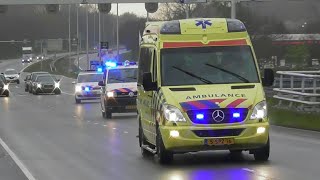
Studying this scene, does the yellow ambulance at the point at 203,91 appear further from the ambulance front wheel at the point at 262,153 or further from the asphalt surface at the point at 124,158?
the asphalt surface at the point at 124,158

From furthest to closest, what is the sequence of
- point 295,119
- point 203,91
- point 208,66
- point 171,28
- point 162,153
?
1. point 295,119
2. point 171,28
3. point 208,66
4. point 162,153
5. point 203,91

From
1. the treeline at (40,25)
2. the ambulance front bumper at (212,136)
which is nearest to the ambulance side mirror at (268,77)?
the ambulance front bumper at (212,136)

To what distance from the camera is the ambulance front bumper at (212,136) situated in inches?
497

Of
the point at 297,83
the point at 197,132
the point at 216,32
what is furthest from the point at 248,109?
the point at 297,83

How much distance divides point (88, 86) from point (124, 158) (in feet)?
91.7

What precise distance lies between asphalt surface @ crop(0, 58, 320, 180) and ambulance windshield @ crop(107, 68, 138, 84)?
4752 millimetres

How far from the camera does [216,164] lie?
1321cm

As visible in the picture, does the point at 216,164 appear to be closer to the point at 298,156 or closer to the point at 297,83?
the point at 298,156

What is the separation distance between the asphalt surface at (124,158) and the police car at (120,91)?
4.20 metres

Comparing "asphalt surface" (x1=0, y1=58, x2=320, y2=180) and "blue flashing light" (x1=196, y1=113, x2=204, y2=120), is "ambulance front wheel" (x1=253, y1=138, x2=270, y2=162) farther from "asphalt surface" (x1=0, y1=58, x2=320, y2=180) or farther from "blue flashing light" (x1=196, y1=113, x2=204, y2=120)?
"blue flashing light" (x1=196, y1=113, x2=204, y2=120)

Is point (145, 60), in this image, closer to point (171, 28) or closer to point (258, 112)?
point (171, 28)

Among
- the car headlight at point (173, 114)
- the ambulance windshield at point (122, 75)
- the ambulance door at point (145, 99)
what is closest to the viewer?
the car headlight at point (173, 114)

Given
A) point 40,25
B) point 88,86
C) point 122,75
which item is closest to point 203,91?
point 122,75

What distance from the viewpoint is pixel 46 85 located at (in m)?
58.4
